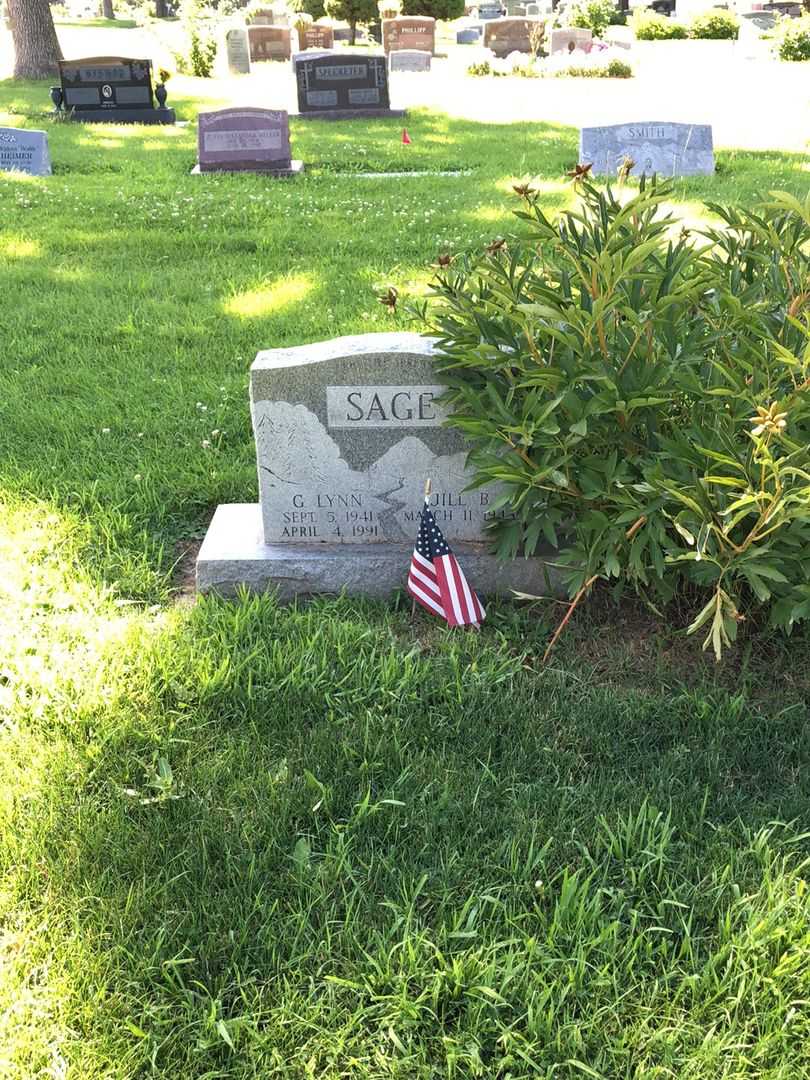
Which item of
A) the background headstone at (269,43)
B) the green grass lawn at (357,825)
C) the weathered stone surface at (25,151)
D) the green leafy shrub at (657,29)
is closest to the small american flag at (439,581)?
the green grass lawn at (357,825)

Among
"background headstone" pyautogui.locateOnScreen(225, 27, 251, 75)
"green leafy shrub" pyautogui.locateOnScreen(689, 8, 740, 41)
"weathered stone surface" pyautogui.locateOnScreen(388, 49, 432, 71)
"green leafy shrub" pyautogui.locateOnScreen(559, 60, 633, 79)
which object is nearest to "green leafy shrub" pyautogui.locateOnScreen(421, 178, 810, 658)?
"green leafy shrub" pyautogui.locateOnScreen(559, 60, 633, 79)

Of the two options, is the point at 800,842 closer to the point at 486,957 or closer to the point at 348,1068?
the point at 486,957

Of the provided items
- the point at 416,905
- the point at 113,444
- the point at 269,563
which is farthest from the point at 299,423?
the point at 416,905

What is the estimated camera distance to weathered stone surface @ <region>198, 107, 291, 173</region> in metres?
11.2

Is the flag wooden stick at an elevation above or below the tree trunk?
below

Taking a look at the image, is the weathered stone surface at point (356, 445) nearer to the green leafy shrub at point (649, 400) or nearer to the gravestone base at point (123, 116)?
the green leafy shrub at point (649, 400)

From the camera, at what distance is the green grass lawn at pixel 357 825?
213 centimetres

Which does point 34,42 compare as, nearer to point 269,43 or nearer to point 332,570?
point 269,43

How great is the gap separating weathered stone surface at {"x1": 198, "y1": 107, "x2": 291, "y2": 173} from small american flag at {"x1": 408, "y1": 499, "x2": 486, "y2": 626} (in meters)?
8.96

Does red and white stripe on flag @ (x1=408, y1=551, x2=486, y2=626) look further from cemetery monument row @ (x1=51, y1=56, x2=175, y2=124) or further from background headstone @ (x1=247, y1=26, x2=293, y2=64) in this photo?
background headstone @ (x1=247, y1=26, x2=293, y2=64)

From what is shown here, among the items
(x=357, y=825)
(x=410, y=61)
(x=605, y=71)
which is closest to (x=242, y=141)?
(x=357, y=825)

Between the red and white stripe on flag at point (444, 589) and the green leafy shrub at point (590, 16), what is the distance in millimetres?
28209

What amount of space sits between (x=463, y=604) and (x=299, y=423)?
3.00ft

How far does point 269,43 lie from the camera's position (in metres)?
26.7
